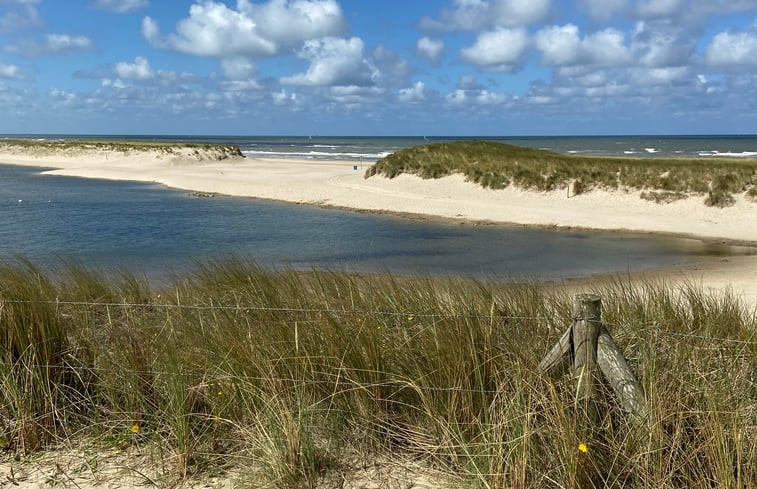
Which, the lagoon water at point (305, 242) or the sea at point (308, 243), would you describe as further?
the lagoon water at point (305, 242)

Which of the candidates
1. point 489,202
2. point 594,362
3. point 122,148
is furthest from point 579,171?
point 122,148

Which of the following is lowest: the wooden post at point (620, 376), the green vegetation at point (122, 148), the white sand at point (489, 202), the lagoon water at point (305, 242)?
the lagoon water at point (305, 242)

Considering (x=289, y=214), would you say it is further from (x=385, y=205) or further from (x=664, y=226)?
(x=664, y=226)

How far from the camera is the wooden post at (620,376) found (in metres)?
3.67

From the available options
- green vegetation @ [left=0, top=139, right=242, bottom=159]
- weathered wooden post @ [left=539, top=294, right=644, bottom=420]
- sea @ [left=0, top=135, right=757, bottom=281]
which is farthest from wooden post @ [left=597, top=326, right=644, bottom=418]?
green vegetation @ [left=0, top=139, right=242, bottom=159]

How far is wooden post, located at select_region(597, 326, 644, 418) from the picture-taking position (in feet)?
12.0

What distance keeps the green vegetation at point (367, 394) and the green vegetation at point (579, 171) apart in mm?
20645

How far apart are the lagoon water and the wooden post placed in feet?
24.7

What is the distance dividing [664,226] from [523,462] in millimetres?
19768

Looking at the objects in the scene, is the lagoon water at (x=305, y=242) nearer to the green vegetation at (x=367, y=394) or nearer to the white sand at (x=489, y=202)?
the white sand at (x=489, y=202)

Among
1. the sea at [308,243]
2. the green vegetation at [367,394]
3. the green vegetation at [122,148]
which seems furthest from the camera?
the green vegetation at [122,148]

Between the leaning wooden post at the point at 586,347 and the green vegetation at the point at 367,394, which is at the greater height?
the leaning wooden post at the point at 586,347

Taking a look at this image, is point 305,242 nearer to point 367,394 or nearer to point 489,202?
point 489,202

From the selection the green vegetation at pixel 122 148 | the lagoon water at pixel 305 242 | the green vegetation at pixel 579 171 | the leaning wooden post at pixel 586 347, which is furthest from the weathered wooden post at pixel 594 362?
the green vegetation at pixel 122 148
